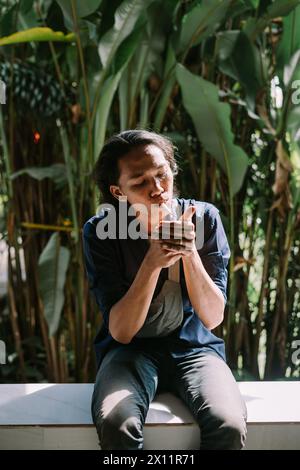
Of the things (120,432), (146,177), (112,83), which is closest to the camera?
(120,432)

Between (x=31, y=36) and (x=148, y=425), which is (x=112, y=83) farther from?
(x=148, y=425)

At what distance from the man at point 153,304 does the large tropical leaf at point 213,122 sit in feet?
1.13

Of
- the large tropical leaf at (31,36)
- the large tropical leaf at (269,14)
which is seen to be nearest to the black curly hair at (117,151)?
the large tropical leaf at (31,36)

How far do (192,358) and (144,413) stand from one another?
0.18 meters

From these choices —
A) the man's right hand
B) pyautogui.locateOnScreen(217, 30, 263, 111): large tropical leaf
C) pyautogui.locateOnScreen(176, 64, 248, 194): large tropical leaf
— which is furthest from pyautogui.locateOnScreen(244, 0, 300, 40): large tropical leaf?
the man's right hand

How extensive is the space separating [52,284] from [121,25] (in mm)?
704

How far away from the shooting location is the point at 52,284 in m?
1.78

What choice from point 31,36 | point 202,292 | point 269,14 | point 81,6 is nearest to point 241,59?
point 269,14

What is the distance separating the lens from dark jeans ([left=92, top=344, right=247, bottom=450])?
1132 millimetres

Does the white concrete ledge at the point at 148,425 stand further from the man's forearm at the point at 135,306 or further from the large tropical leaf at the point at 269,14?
the large tropical leaf at the point at 269,14

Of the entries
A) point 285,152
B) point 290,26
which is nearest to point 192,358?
point 285,152

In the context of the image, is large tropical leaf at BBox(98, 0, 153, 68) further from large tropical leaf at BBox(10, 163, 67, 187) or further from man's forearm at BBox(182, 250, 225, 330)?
man's forearm at BBox(182, 250, 225, 330)

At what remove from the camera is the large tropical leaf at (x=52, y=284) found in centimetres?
177
